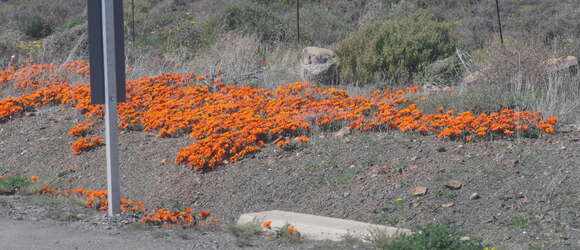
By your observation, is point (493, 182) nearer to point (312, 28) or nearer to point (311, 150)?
point (311, 150)

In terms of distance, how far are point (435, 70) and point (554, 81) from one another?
3046 millimetres

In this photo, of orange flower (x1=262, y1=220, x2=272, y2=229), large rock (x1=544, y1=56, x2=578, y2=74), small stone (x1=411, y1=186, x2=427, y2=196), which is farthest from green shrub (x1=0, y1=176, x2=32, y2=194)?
large rock (x1=544, y1=56, x2=578, y2=74)

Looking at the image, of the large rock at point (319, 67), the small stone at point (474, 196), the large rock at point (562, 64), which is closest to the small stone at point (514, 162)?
the small stone at point (474, 196)

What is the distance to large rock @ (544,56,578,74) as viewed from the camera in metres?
10.1

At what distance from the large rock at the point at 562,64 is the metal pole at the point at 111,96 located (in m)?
6.21

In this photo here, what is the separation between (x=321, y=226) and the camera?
19.7ft

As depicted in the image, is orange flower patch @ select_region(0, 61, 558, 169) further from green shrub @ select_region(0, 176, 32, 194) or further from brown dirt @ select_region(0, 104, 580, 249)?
green shrub @ select_region(0, 176, 32, 194)

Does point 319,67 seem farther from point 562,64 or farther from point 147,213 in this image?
point 147,213

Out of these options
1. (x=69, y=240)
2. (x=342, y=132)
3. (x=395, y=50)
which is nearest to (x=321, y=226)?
(x=69, y=240)

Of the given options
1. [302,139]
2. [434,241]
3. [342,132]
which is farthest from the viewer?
[342,132]

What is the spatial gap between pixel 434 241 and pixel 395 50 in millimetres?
7800

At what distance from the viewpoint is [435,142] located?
794 cm

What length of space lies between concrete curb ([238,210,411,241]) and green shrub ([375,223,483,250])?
1.06ft

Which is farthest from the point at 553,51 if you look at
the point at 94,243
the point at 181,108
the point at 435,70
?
the point at 94,243
